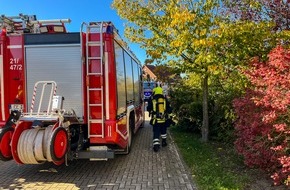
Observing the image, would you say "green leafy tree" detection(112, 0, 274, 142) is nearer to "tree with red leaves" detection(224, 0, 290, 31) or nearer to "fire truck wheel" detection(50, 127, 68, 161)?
"tree with red leaves" detection(224, 0, 290, 31)

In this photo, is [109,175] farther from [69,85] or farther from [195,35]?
[195,35]

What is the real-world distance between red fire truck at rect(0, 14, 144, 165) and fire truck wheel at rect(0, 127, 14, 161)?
0.04m

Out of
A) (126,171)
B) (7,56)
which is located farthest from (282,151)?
(7,56)

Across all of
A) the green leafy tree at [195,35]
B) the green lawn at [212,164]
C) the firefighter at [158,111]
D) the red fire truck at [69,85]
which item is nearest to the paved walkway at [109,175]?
the green lawn at [212,164]

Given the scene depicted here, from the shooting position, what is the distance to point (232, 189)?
5.61m

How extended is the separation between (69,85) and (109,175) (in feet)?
6.52

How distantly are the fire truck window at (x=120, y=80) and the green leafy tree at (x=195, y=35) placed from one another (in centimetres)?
147

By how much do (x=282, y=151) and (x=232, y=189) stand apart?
1.06 metres

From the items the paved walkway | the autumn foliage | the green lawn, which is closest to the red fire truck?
the paved walkway

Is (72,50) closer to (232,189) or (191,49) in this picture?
(191,49)

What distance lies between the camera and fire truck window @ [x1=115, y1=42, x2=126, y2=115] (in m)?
6.81

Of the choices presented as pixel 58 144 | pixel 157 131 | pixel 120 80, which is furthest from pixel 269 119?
pixel 157 131

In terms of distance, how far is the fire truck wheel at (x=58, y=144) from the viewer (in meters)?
5.50

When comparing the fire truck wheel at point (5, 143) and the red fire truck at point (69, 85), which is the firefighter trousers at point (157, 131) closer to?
the red fire truck at point (69, 85)
